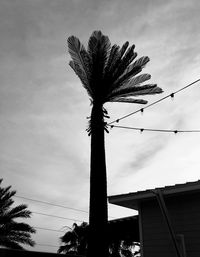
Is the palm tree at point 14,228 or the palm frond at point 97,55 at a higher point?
the palm frond at point 97,55

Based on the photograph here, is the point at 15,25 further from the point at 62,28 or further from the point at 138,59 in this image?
the point at 138,59

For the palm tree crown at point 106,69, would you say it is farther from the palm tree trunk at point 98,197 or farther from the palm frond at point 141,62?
the palm tree trunk at point 98,197

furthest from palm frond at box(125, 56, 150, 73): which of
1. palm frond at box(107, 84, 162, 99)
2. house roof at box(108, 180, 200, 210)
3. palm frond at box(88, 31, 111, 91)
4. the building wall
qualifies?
the building wall

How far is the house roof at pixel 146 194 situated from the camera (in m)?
8.55

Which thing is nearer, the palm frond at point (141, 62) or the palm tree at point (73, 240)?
the palm frond at point (141, 62)

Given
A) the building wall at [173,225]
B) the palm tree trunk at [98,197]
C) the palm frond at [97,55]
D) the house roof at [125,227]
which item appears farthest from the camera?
the house roof at [125,227]

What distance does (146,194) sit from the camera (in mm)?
9367

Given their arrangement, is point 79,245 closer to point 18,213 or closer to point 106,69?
point 18,213

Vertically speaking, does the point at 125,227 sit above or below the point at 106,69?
below

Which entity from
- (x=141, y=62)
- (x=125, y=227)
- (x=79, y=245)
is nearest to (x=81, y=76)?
(x=141, y=62)

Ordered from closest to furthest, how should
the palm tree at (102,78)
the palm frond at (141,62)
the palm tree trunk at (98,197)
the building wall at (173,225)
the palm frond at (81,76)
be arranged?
the building wall at (173,225) < the palm tree trunk at (98,197) < the palm tree at (102,78) < the palm frond at (81,76) < the palm frond at (141,62)

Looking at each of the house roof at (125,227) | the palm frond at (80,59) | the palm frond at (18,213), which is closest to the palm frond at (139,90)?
the palm frond at (80,59)

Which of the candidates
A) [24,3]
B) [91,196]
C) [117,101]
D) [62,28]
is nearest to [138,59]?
[117,101]

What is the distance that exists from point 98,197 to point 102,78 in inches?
182
